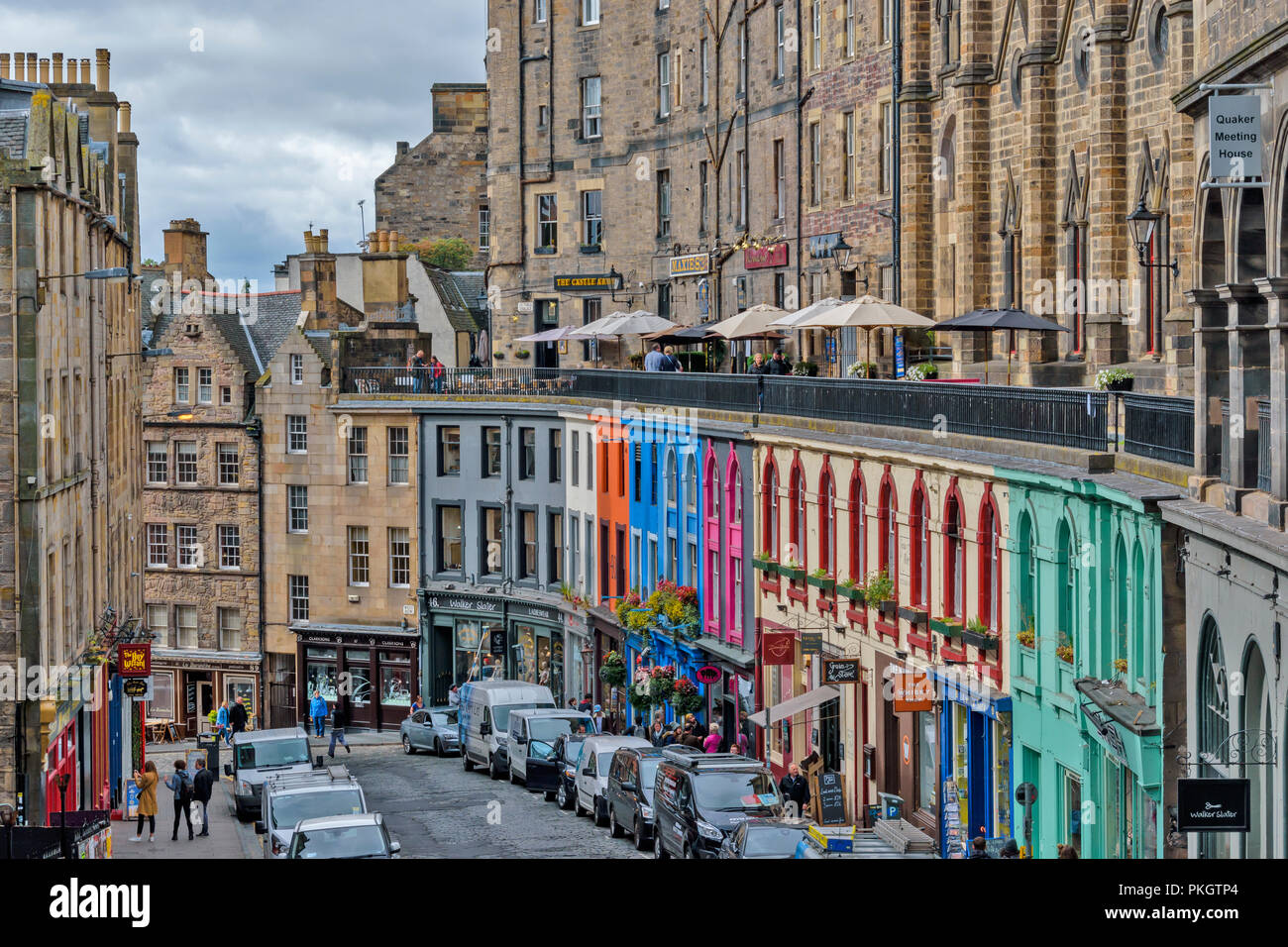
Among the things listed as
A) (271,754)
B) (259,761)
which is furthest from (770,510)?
(259,761)

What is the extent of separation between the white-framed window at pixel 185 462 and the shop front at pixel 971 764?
4193 cm

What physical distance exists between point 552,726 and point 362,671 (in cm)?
2279

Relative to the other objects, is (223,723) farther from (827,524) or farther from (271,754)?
(827,524)

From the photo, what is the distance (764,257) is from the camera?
5462 centimetres

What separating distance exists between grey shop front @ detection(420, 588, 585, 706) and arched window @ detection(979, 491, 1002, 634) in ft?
90.4

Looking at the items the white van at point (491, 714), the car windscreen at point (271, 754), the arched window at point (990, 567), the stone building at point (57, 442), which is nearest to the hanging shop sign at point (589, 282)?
the stone building at point (57, 442)

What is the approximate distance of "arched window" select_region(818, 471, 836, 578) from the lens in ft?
122

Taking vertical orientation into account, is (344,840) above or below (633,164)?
below

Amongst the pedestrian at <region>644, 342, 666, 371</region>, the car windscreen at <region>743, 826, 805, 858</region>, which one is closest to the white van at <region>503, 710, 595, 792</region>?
the pedestrian at <region>644, 342, 666, 371</region>

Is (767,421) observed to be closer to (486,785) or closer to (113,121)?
(486,785)

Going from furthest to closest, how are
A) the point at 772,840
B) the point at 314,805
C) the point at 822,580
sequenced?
1. the point at 822,580
2. the point at 314,805
3. the point at 772,840

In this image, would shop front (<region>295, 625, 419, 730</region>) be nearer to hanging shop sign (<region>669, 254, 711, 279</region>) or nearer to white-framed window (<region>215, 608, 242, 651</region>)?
white-framed window (<region>215, 608, 242, 651</region>)

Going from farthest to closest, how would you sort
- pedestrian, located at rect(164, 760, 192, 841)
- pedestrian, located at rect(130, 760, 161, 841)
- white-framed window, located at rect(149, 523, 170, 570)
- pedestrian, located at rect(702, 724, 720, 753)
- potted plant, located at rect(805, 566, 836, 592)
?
1. white-framed window, located at rect(149, 523, 170, 570)
2. pedestrian, located at rect(702, 724, 720, 753)
3. pedestrian, located at rect(130, 760, 161, 841)
4. pedestrian, located at rect(164, 760, 192, 841)
5. potted plant, located at rect(805, 566, 836, 592)
